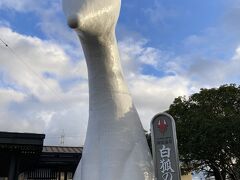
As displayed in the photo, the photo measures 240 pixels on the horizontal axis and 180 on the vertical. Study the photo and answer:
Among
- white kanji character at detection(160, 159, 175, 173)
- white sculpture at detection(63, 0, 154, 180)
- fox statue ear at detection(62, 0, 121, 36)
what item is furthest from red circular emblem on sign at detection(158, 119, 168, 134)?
fox statue ear at detection(62, 0, 121, 36)

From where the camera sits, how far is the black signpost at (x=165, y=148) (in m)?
10.4

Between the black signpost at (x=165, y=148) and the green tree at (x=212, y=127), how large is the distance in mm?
7289

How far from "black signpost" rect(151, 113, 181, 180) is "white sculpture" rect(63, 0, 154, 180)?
3.40 feet

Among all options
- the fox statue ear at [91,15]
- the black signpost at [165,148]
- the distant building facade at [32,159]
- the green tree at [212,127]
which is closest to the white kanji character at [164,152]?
the black signpost at [165,148]

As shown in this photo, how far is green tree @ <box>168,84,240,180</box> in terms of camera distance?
17.6 meters

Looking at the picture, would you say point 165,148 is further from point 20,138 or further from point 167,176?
point 20,138

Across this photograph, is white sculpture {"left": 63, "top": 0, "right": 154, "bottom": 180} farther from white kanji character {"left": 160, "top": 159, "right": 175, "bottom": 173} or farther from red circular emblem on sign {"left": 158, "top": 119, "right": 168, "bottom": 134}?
red circular emblem on sign {"left": 158, "top": 119, "right": 168, "bottom": 134}

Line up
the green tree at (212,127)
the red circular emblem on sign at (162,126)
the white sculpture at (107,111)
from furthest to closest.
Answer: the green tree at (212,127), the white sculpture at (107,111), the red circular emblem on sign at (162,126)

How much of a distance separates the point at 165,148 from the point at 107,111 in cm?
258

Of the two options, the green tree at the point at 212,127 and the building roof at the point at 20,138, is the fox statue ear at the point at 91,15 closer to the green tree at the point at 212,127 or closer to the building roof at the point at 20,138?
the building roof at the point at 20,138

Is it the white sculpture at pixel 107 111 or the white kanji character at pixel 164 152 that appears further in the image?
the white sculpture at pixel 107 111

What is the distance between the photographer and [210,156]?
19.1 meters

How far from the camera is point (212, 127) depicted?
17.6m

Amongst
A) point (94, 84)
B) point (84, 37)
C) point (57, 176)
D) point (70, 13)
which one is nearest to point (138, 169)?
point (94, 84)
